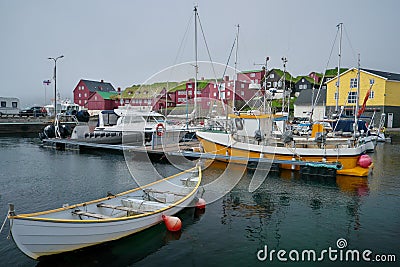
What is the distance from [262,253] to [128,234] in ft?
13.9

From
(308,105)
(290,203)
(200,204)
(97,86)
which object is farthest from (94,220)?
(97,86)

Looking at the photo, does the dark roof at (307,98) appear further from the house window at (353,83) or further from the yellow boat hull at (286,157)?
the yellow boat hull at (286,157)

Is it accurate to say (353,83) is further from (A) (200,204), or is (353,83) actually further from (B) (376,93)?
(A) (200,204)

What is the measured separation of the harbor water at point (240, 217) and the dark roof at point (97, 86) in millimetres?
60714

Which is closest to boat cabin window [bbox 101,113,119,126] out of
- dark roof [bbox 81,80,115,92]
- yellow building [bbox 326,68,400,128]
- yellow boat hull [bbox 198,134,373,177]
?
yellow boat hull [bbox 198,134,373,177]

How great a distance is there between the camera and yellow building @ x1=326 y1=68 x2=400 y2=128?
4634 centimetres

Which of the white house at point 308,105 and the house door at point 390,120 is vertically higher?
the white house at point 308,105

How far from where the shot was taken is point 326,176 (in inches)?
763

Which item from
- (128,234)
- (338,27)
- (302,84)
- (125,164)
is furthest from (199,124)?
(302,84)

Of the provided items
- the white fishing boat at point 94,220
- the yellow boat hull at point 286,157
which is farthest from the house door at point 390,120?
the white fishing boat at point 94,220

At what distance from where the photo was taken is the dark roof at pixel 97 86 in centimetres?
8034

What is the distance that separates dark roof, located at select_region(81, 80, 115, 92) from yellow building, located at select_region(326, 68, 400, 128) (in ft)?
192

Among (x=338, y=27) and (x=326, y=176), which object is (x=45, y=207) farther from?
(x=338, y=27)

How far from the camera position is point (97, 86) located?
273ft
